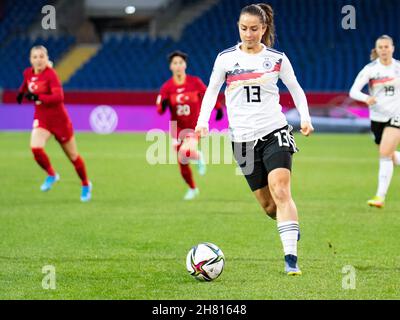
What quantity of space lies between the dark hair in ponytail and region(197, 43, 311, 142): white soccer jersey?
0.22 m

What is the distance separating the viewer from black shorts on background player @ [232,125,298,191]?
24.2ft

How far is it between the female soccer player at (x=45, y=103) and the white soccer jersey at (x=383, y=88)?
429 centimetres

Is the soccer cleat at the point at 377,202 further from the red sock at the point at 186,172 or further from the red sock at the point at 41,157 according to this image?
the red sock at the point at 41,157

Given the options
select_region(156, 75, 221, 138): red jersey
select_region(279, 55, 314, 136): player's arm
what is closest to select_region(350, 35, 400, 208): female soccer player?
select_region(156, 75, 221, 138): red jersey

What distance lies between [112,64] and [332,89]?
982 cm

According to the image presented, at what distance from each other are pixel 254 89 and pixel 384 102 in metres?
5.40

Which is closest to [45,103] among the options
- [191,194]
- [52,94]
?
[52,94]

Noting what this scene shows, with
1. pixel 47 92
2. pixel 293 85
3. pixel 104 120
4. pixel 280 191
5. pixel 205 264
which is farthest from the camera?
pixel 104 120

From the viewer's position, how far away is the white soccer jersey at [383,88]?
12.4 metres

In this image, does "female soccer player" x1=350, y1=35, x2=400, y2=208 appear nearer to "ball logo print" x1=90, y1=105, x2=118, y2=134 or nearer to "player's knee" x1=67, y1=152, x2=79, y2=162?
"player's knee" x1=67, y1=152, x2=79, y2=162

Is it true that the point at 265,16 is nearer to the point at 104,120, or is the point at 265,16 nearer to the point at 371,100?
the point at 371,100

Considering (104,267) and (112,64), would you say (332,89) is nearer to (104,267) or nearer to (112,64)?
(112,64)

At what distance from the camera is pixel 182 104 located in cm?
1393

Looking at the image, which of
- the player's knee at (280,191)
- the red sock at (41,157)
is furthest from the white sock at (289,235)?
the red sock at (41,157)
